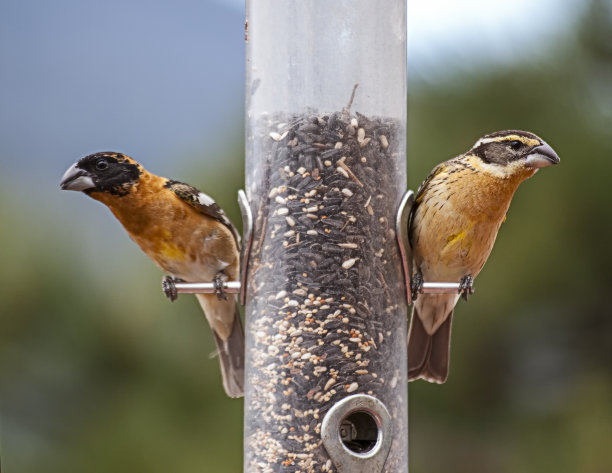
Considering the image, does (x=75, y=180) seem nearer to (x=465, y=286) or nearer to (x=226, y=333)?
(x=226, y=333)

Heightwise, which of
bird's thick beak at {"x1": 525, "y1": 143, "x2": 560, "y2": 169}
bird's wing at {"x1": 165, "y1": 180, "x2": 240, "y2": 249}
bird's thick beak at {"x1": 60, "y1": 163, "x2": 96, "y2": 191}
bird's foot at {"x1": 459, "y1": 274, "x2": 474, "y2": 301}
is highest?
bird's thick beak at {"x1": 525, "y1": 143, "x2": 560, "y2": 169}

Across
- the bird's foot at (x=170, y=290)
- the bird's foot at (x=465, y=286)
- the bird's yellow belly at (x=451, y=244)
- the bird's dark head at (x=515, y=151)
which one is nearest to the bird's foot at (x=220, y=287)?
the bird's foot at (x=170, y=290)

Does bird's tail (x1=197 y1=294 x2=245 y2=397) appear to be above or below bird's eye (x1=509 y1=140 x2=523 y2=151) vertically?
below

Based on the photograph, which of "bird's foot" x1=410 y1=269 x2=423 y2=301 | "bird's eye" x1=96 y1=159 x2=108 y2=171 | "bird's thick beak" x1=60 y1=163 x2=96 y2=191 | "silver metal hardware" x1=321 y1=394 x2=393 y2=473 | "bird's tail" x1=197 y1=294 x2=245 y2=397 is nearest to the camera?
"silver metal hardware" x1=321 y1=394 x2=393 y2=473

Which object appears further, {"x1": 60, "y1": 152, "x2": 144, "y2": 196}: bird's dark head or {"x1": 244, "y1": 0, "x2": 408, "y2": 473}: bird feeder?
{"x1": 60, "y1": 152, "x2": 144, "y2": 196}: bird's dark head

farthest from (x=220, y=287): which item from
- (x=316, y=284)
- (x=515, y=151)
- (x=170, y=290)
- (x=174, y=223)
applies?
(x=515, y=151)

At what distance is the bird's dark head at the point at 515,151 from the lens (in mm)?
3721

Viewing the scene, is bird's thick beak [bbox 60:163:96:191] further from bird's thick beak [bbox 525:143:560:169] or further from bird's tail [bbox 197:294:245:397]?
bird's thick beak [bbox 525:143:560:169]

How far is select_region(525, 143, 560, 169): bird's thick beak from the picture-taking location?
12.0 ft

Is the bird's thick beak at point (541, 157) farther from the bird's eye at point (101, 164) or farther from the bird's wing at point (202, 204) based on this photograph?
the bird's eye at point (101, 164)

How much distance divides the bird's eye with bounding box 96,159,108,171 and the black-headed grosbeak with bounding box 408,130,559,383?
1.42 meters

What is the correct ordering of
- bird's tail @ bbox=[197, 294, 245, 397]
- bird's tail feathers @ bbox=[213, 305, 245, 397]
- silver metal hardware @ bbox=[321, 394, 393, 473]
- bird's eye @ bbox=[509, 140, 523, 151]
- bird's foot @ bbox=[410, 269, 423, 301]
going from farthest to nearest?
bird's tail @ bbox=[197, 294, 245, 397] → bird's tail feathers @ bbox=[213, 305, 245, 397] → bird's eye @ bbox=[509, 140, 523, 151] → bird's foot @ bbox=[410, 269, 423, 301] → silver metal hardware @ bbox=[321, 394, 393, 473]

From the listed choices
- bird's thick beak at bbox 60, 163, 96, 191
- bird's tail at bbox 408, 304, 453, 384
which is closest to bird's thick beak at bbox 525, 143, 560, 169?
bird's tail at bbox 408, 304, 453, 384

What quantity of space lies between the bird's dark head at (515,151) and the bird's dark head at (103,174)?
1.60m
